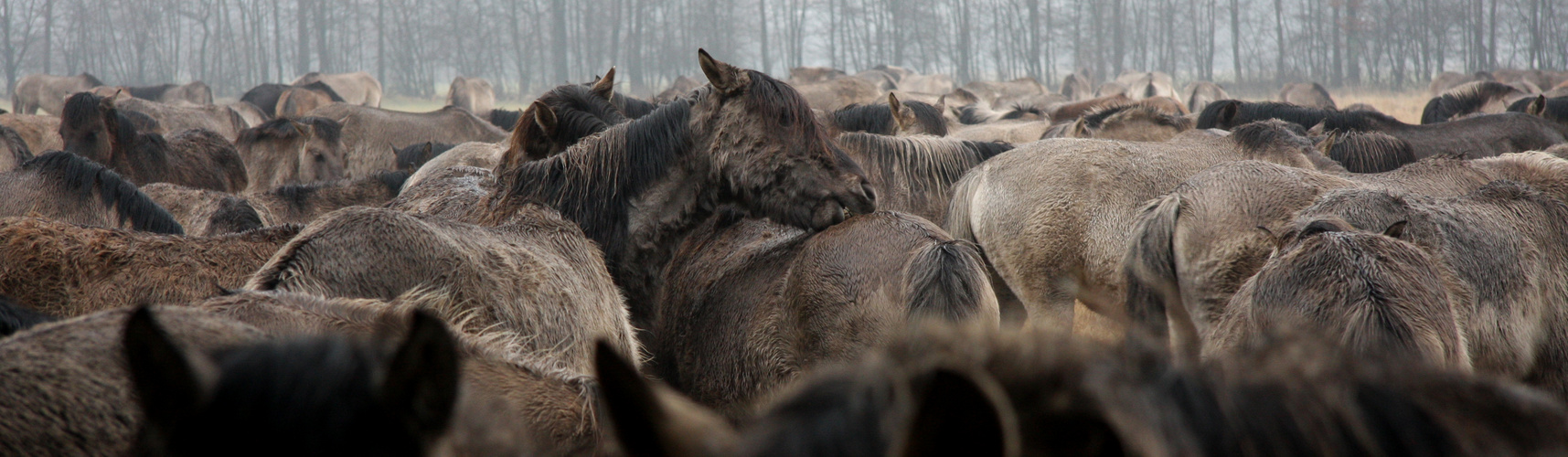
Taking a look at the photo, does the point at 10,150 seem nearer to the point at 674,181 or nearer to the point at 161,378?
the point at 674,181

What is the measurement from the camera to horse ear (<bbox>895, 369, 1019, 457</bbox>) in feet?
2.20

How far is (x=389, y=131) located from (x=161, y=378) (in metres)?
15.2

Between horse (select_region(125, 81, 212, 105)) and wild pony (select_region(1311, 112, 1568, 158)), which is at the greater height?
horse (select_region(125, 81, 212, 105))

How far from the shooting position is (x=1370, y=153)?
7719mm

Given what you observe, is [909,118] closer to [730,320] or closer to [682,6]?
[730,320]

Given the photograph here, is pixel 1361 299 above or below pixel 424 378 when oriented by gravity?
below

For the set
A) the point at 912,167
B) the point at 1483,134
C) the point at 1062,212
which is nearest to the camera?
the point at 1062,212

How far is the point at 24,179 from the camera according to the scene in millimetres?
5344

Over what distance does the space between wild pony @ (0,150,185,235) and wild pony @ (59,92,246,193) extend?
3.38 metres

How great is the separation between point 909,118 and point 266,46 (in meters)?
67.6

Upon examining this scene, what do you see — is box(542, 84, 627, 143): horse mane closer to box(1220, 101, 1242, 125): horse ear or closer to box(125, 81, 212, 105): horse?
box(1220, 101, 1242, 125): horse ear

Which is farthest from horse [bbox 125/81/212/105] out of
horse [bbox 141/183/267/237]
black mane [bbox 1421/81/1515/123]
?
black mane [bbox 1421/81/1515/123]

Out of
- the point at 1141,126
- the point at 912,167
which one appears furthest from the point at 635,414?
the point at 1141,126

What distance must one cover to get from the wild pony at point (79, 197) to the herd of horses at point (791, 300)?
0.02m
